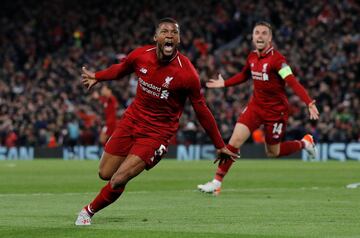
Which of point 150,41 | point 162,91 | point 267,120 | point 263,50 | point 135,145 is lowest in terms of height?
point 267,120

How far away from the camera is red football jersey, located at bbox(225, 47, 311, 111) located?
52.6ft

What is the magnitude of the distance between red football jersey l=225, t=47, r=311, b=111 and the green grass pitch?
1.59 metres

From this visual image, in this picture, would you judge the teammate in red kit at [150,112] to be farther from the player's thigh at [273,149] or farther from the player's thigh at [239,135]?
the player's thigh at [273,149]

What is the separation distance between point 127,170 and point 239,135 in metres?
5.89

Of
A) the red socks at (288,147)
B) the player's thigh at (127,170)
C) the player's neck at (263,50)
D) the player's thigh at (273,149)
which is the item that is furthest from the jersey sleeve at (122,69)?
the red socks at (288,147)

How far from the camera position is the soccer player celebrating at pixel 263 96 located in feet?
52.5

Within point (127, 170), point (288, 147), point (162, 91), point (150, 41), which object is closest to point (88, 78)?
point (162, 91)

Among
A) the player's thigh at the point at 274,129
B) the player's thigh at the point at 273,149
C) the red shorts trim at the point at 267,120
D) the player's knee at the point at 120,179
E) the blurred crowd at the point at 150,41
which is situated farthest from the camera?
the blurred crowd at the point at 150,41

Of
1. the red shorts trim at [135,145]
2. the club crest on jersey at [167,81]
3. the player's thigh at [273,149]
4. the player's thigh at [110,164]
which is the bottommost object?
the player's thigh at [273,149]

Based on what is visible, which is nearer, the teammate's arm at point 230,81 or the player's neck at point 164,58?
the player's neck at point 164,58

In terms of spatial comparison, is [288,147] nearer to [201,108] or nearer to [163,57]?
[201,108]

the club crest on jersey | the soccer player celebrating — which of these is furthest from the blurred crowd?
the club crest on jersey

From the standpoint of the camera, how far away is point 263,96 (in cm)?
1653

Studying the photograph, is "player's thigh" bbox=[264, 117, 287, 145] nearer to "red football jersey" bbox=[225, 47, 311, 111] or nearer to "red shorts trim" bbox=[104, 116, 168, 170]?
"red football jersey" bbox=[225, 47, 311, 111]
